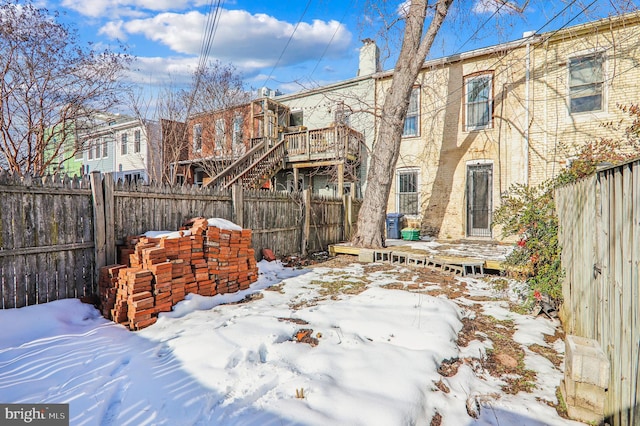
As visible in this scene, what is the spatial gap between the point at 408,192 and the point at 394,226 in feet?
5.42

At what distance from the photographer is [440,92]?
1221cm

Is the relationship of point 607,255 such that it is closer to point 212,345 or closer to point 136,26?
point 212,345

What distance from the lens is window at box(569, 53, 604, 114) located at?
973 centimetres

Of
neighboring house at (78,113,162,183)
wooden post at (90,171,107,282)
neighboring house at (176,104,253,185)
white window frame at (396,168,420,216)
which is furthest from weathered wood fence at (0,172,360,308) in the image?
neighboring house at (78,113,162,183)

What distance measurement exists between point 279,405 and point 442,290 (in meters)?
4.13

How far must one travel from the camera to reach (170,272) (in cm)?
440

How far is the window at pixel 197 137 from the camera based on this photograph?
667 inches

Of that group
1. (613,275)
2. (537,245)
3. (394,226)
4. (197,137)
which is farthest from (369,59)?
(613,275)

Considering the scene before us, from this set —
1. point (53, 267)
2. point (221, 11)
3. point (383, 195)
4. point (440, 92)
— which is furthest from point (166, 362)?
point (440, 92)

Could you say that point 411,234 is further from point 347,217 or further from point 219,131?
point 219,131

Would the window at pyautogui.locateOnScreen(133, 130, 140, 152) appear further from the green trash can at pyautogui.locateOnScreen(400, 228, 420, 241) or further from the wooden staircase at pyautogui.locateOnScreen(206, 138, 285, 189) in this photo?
the green trash can at pyautogui.locateOnScreen(400, 228, 420, 241)

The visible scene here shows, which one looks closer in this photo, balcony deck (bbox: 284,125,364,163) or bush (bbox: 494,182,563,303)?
bush (bbox: 494,182,563,303)

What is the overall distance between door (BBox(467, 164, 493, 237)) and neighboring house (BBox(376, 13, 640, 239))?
0.03m

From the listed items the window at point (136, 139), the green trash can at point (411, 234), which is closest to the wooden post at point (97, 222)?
the green trash can at point (411, 234)
